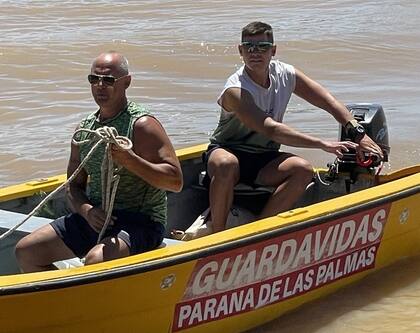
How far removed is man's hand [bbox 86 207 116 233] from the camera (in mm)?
4785

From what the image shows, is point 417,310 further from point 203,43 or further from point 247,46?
point 203,43

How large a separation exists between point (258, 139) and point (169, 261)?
1497 mm

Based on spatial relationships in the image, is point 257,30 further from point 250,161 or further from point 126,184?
point 126,184

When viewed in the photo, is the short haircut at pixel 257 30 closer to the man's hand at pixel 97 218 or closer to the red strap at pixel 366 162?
the red strap at pixel 366 162

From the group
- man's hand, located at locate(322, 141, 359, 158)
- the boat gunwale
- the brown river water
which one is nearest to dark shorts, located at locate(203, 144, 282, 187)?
man's hand, located at locate(322, 141, 359, 158)

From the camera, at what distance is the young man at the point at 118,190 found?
15.3 feet

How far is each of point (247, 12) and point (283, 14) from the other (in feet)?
2.43

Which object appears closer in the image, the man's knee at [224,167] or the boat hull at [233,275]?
the boat hull at [233,275]

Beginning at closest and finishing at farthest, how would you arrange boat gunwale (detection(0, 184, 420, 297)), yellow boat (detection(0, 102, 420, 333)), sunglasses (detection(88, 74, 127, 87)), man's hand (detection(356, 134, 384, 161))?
boat gunwale (detection(0, 184, 420, 297))
yellow boat (detection(0, 102, 420, 333))
sunglasses (detection(88, 74, 127, 87))
man's hand (detection(356, 134, 384, 161))

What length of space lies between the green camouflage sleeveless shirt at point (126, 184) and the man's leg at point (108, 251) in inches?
9.7

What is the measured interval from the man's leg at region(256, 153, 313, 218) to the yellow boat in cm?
19

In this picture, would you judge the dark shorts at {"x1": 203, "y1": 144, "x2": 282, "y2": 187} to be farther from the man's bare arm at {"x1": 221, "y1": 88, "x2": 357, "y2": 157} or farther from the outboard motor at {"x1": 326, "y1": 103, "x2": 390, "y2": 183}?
the outboard motor at {"x1": 326, "y1": 103, "x2": 390, "y2": 183}

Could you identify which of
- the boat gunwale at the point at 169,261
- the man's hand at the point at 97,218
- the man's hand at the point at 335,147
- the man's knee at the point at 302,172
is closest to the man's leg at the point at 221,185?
the man's knee at the point at 302,172

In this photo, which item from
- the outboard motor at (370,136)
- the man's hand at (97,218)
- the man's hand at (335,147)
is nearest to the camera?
the man's hand at (97,218)
